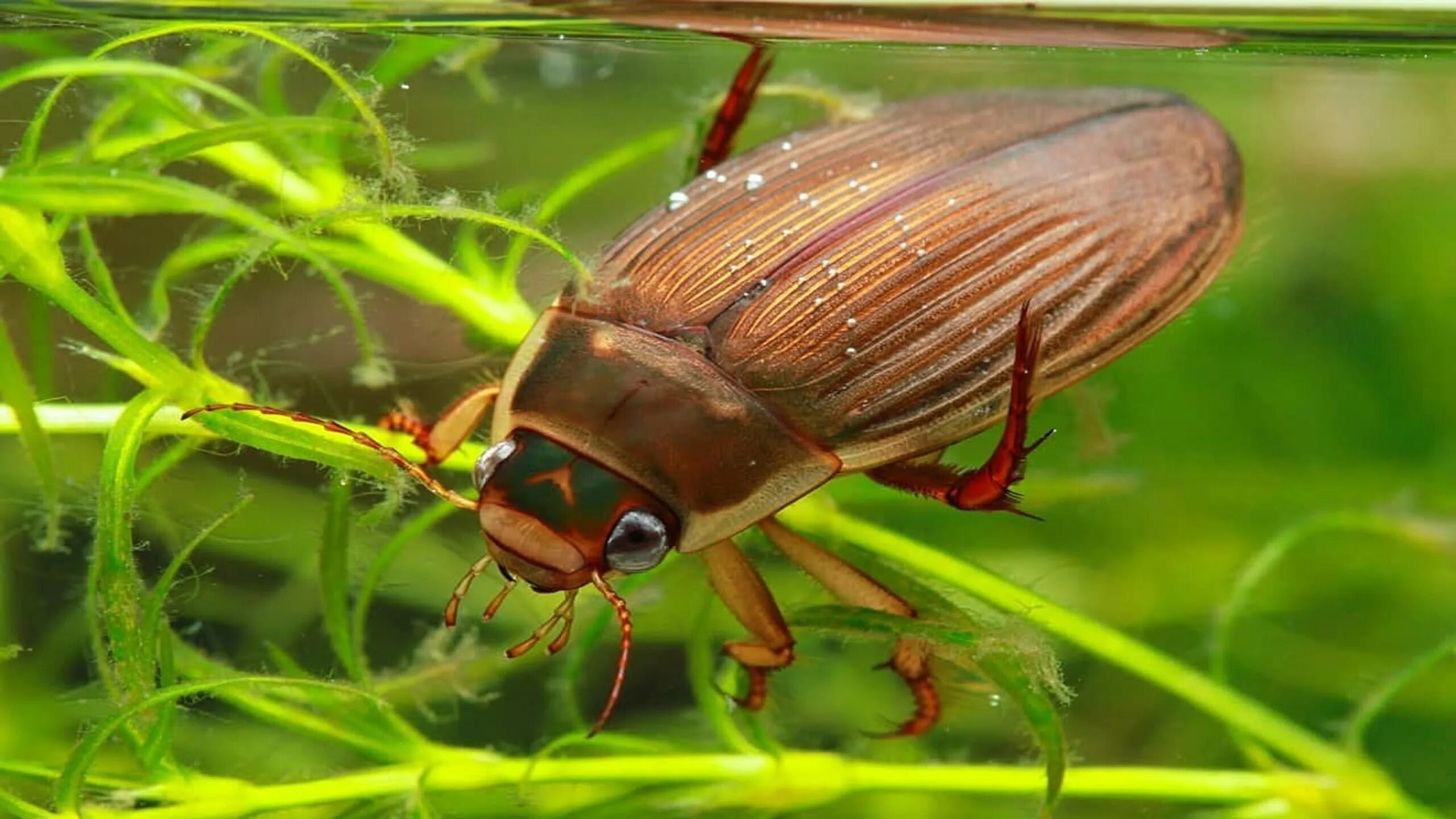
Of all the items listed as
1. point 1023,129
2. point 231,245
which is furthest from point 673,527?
point 1023,129

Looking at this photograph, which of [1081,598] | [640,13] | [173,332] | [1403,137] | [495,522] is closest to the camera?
[495,522]

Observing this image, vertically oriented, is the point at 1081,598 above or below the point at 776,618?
below

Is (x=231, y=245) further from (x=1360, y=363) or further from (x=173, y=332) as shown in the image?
(x=1360, y=363)

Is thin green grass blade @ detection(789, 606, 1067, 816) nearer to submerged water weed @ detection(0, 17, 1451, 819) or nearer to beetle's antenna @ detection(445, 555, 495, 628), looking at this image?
submerged water weed @ detection(0, 17, 1451, 819)

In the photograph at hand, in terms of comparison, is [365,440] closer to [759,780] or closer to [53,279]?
[53,279]

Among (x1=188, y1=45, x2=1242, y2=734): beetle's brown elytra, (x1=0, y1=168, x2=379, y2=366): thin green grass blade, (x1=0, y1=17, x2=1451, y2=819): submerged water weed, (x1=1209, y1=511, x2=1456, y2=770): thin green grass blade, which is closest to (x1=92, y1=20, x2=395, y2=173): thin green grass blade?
(x1=0, y1=17, x2=1451, y2=819): submerged water weed

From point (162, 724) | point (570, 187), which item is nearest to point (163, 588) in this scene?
point (162, 724)
